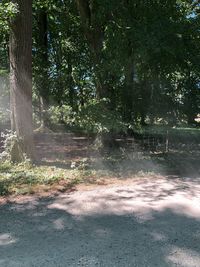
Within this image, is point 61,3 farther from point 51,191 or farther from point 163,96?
point 51,191

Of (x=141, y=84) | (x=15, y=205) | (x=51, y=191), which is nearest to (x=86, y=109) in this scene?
(x=141, y=84)

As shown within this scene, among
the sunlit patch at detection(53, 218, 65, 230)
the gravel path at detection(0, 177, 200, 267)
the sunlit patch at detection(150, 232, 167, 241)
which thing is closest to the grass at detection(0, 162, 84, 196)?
the gravel path at detection(0, 177, 200, 267)

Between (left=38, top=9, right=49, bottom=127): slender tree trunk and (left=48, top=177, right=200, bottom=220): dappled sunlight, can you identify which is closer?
(left=48, top=177, right=200, bottom=220): dappled sunlight

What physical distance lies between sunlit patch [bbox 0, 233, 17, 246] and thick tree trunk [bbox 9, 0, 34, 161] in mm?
4069

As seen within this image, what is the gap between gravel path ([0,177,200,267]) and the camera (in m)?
3.80

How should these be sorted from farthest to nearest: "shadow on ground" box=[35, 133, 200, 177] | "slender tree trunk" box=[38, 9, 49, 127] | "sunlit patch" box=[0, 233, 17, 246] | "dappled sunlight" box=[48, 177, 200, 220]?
"slender tree trunk" box=[38, 9, 49, 127], "shadow on ground" box=[35, 133, 200, 177], "dappled sunlight" box=[48, 177, 200, 220], "sunlit patch" box=[0, 233, 17, 246]

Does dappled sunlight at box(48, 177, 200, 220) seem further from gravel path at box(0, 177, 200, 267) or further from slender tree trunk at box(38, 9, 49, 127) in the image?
slender tree trunk at box(38, 9, 49, 127)

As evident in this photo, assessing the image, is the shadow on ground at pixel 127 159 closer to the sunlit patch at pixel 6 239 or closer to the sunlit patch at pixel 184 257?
the sunlit patch at pixel 6 239

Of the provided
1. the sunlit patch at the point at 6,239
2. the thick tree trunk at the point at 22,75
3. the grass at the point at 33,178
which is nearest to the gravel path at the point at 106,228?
the sunlit patch at the point at 6,239

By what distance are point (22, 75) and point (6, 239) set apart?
4967 mm

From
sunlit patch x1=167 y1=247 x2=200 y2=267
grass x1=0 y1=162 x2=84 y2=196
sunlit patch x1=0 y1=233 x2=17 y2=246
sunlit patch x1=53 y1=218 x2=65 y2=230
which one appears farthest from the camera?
grass x1=0 y1=162 x2=84 y2=196

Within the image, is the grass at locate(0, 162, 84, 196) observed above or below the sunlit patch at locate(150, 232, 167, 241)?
above

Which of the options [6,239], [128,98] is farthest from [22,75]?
[6,239]

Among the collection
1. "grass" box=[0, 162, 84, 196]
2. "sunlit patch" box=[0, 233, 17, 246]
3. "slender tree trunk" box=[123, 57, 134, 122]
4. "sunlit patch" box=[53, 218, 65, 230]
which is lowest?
"sunlit patch" box=[0, 233, 17, 246]
